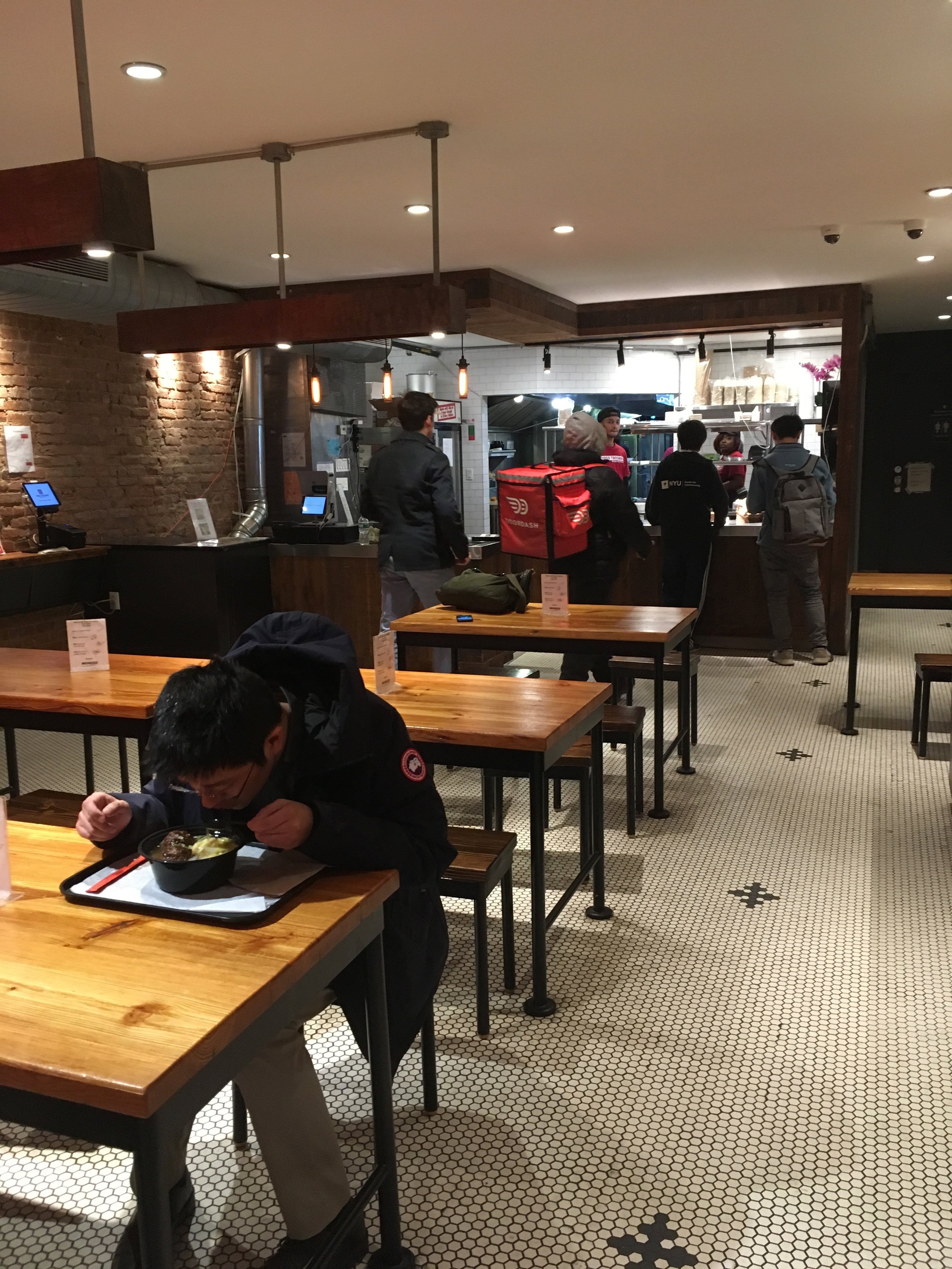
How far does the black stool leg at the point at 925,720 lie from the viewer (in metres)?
4.80

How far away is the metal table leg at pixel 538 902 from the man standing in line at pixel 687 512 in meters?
4.31

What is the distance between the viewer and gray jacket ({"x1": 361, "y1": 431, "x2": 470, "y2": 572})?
5156mm

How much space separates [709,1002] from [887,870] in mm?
1207

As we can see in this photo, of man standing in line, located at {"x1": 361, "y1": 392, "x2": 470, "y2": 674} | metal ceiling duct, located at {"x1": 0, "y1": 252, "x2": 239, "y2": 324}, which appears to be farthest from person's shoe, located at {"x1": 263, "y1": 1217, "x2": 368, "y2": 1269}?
metal ceiling duct, located at {"x1": 0, "y1": 252, "x2": 239, "y2": 324}

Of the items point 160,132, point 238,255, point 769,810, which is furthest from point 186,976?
point 238,255

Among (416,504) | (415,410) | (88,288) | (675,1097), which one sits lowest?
(675,1097)

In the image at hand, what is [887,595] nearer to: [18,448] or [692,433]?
[692,433]

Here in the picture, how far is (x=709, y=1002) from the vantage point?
110 inches

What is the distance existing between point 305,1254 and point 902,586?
4.19 m

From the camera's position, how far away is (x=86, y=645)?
10.8 ft

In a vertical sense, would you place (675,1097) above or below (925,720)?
below

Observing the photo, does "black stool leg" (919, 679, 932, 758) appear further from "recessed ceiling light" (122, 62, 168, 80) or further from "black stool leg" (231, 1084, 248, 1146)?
"recessed ceiling light" (122, 62, 168, 80)

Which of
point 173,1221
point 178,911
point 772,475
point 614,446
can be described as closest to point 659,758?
point 173,1221

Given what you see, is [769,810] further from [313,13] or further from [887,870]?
[313,13]
